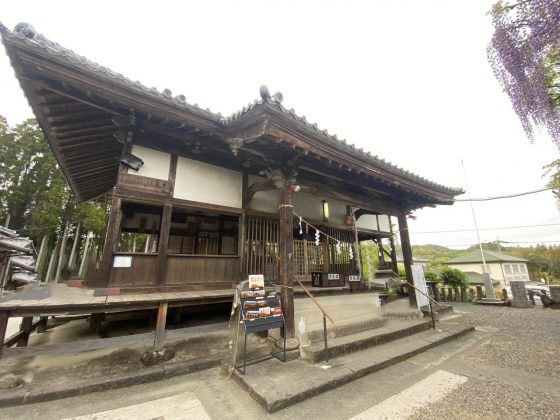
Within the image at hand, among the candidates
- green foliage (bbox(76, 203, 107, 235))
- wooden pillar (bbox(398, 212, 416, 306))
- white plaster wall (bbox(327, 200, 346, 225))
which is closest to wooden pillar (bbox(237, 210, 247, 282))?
white plaster wall (bbox(327, 200, 346, 225))

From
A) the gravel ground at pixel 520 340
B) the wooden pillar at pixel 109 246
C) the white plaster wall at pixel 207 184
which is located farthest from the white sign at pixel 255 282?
the gravel ground at pixel 520 340

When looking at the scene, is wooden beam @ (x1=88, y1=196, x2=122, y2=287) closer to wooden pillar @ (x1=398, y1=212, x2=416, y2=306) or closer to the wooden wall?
the wooden wall

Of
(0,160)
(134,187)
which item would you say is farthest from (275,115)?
(0,160)

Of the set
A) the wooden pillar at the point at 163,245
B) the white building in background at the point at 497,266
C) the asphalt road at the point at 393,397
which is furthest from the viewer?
the white building in background at the point at 497,266

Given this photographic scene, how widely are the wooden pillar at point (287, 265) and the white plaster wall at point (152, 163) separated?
310 centimetres

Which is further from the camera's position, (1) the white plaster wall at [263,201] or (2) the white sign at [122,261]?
(1) the white plaster wall at [263,201]

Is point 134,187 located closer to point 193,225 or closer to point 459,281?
point 193,225

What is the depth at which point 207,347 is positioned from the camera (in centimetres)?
563

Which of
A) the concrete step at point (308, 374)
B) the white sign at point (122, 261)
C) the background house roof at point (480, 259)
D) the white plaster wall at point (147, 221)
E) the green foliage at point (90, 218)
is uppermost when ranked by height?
the green foliage at point (90, 218)

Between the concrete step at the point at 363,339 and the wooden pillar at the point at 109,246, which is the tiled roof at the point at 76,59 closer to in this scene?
the wooden pillar at the point at 109,246

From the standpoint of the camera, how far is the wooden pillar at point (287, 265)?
16.8 feet

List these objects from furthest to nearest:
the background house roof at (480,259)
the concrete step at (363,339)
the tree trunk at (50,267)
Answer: the background house roof at (480,259), the tree trunk at (50,267), the concrete step at (363,339)

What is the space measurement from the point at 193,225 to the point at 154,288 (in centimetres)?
507

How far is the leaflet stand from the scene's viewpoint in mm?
4446
